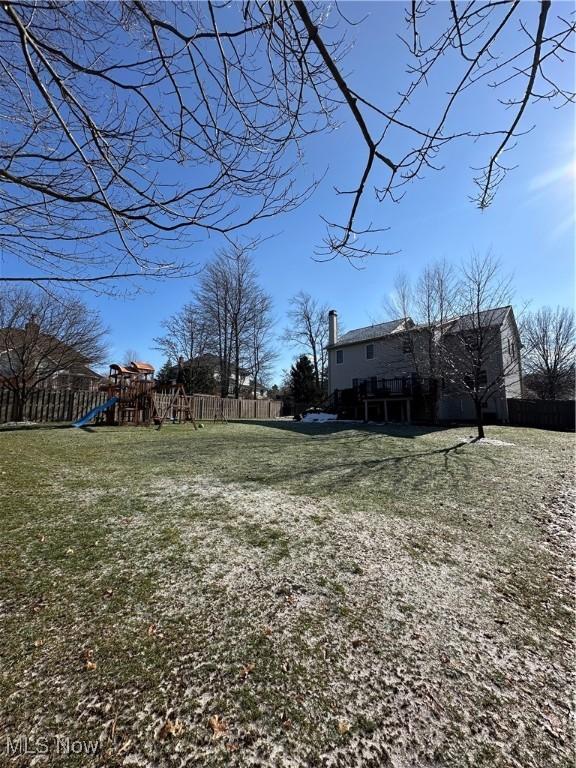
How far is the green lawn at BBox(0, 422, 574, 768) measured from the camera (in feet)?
4.76

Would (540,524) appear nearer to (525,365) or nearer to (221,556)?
(221,556)

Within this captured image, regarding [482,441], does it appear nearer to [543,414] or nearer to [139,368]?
[543,414]

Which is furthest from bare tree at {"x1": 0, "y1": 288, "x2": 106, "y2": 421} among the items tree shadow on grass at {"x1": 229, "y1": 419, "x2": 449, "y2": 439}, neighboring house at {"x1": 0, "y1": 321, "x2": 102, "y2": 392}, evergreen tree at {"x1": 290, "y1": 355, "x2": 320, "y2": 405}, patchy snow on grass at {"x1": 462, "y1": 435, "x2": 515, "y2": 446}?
evergreen tree at {"x1": 290, "y1": 355, "x2": 320, "y2": 405}

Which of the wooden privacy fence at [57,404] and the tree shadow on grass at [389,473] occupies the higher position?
the wooden privacy fence at [57,404]

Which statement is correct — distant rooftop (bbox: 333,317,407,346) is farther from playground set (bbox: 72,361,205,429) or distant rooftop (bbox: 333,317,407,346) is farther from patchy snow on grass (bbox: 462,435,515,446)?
playground set (bbox: 72,361,205,429)

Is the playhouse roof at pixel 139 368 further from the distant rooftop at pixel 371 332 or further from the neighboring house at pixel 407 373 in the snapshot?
the distant rooftop at pixel 371 332

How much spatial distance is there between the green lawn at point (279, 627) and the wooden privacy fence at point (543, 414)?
15398 millimetres

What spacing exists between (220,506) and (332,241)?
318 centimetres

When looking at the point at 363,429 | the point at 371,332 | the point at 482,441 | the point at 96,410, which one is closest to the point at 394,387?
the point at 371,332

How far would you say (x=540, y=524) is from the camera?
4.21 m

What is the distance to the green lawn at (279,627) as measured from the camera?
4.76 ft

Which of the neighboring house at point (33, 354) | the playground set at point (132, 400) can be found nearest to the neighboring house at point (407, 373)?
the playground set at point (132, 400)

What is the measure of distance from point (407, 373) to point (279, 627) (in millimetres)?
19014

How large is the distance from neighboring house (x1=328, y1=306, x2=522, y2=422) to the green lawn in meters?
10.3
